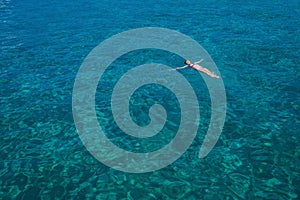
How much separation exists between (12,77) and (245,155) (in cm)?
1386

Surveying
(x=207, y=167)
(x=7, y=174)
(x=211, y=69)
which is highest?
(x=211, y=69)

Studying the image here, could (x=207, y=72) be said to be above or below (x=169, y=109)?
above

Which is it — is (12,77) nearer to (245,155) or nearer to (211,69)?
(211,69)

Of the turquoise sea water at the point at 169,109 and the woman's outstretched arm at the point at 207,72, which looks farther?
the woman's outstretched arm at the point at 207,72

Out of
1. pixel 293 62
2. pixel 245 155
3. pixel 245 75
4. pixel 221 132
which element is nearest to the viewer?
pixel 245 155

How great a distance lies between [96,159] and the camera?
11000 mm

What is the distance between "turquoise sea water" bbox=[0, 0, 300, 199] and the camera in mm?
9797

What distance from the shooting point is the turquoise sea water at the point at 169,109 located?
980 centimetres

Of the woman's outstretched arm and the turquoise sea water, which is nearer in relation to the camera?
the turquoise sea water

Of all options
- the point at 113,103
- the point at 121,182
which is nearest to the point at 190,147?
the point at 121,182

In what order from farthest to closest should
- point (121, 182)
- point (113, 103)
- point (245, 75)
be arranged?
1. point (245, 75)
2. point (113, 103)
3. point (121, 182)

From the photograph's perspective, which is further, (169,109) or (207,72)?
(207,72)

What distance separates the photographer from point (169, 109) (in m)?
13.8

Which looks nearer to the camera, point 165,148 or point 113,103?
point 165,148
